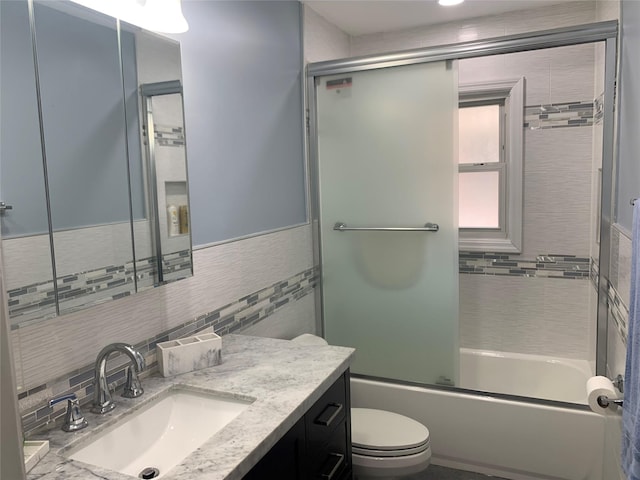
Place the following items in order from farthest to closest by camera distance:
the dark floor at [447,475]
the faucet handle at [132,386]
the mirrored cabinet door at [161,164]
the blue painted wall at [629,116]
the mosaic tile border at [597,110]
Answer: the mosaic tile border at [597,110] → the dark floor at [447,475] → the blue painted wall at [629,116] → the mirrored cabinet door at [161,164] → the faucet handle at [132,386]

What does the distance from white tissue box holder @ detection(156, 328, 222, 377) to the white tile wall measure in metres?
0.09

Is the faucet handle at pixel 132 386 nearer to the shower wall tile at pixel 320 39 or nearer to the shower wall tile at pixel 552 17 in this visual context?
the shower wall tile at pixel 320 39

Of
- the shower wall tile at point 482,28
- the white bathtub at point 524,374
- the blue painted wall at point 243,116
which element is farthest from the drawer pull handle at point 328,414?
the shower wall tile at point 482,28

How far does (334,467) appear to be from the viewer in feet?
5.21

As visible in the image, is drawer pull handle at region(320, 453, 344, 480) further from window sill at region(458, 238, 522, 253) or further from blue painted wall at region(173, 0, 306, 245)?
window sill at region(458, 238, 522, 253)

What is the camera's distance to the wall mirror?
43.9 inches

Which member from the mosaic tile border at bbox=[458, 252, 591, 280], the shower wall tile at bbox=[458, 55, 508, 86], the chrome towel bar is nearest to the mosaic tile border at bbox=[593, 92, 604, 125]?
the shower wall tile at bbox=[458, 55, 508, 86]

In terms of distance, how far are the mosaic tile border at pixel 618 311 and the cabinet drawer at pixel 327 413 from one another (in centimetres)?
98

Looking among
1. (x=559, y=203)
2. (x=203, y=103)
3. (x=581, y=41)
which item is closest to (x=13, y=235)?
(x=203, y=103)

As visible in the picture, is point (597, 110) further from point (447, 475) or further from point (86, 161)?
point (86, 161)

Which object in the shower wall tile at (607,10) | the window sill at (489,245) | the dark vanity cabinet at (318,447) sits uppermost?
the shower wall tile at (607,10)

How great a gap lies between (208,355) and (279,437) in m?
0.47

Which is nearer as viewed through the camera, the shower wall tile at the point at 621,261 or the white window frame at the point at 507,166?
the shower wall tile at the point at 621,261

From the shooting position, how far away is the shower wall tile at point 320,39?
2.65 m
